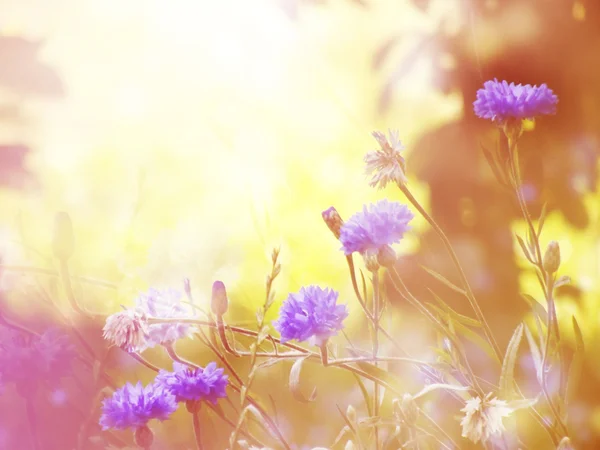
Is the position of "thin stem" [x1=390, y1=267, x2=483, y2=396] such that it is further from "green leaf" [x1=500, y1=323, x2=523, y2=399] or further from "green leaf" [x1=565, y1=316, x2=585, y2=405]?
"green leaf" [x1=565, y1=316, x2=585, y2=405]

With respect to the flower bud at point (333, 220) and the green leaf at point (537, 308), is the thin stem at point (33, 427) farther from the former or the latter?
the green leaf at point (537, 308)

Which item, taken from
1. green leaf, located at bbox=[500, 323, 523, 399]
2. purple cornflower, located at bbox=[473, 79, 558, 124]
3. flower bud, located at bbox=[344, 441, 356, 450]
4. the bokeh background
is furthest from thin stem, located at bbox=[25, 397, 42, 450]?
purple cornflower, located at bbox=[473, 79, 558, 124]

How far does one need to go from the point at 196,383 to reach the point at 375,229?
304 millimetres

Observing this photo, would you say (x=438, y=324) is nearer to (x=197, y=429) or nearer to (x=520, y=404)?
(x=520, y=404)

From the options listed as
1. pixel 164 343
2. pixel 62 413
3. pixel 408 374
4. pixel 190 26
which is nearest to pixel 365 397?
pixel 408 374

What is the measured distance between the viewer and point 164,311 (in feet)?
2.73

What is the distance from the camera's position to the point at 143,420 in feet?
2.54

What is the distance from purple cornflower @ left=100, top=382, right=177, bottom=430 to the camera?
2.53ft

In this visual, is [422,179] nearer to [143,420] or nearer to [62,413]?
[143,420]

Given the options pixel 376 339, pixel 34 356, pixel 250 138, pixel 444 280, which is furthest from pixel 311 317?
pixel 34 356

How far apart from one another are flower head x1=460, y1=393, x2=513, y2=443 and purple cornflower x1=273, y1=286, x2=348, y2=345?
182mm

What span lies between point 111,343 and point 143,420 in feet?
0.49

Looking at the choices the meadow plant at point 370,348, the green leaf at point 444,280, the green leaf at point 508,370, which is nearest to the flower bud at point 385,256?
the meadow plant at point 370,348

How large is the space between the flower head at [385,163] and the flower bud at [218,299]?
0.25m
